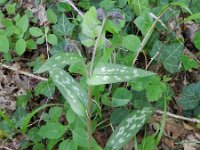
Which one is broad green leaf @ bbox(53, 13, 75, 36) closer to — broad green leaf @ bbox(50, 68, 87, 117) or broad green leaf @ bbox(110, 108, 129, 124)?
broad green leaf @ bbox(110, 108, 129, 124)

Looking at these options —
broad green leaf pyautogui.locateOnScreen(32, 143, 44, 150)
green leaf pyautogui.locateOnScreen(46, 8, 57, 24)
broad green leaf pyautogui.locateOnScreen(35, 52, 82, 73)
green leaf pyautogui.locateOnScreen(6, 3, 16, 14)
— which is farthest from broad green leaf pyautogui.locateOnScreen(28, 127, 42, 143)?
green leaf pyautogui.locateOnScreen(6, 3, 16, 14)

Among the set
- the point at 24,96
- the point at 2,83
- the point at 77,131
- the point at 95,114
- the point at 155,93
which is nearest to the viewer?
the point at 77,131

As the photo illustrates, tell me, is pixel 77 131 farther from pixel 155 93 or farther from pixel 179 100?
pixel 179 100

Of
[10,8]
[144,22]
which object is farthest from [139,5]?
[10,8]

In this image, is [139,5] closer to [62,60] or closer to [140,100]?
[140,100]

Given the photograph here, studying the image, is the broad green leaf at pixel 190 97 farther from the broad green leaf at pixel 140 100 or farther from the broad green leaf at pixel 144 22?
the broad green leaf at pixel 144 22

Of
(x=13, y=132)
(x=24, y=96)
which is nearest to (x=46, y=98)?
(x=24, y=96)
